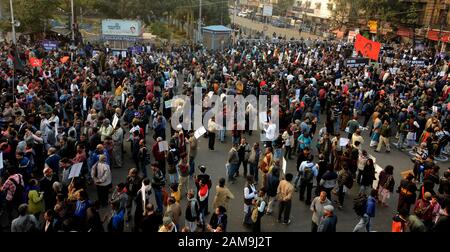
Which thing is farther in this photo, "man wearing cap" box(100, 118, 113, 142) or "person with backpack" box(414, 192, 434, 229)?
"man wearing cap" box(100, 118, 113, 142)

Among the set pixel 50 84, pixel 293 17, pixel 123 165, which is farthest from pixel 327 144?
pixel 293 17

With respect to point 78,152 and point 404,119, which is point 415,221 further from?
point 404,119

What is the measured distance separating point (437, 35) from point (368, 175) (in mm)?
40856

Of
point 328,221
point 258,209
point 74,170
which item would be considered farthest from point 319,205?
point 74,170

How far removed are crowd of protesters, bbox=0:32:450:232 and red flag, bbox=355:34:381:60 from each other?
57.6 inches

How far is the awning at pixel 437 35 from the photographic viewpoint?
41.9m

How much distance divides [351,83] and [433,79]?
640 cm

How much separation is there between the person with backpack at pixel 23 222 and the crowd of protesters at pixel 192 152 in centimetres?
2

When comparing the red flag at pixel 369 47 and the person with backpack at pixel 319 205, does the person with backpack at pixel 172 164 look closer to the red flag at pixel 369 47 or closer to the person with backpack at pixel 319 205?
the person with backpack at pixel 319 205

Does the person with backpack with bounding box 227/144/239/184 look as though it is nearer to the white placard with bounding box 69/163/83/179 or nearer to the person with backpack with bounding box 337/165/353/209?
the person with backpack with bounding box 337/165/353/209

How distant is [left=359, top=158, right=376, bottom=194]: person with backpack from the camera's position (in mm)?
10602

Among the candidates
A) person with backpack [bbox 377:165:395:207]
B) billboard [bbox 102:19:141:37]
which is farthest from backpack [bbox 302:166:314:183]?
billboard [bbox 102:19:141:37]

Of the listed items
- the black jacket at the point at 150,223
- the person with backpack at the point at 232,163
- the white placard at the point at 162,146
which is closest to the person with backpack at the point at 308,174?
the person with backpack at the point at 232,163

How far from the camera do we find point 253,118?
15961 mm
